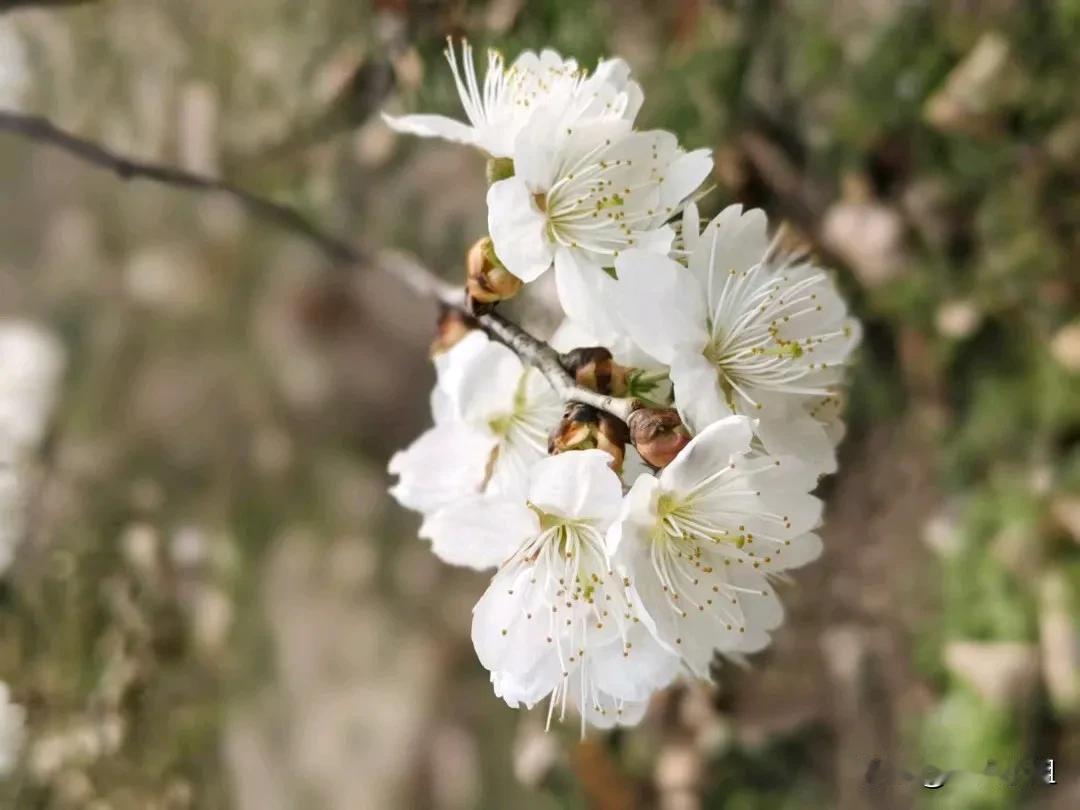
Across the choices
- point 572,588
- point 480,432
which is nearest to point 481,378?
point 480,432

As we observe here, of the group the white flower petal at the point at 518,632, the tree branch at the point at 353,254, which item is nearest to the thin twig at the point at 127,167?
the tree branch at the point at 353,254

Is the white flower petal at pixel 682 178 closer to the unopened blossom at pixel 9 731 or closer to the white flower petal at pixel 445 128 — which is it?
the white flower petal at pixel 445 128

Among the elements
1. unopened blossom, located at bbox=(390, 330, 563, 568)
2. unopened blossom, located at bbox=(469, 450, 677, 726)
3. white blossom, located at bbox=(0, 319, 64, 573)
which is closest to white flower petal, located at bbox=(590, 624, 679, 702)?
unopened blossom, located at bbox=(469, 450, 677, 726)

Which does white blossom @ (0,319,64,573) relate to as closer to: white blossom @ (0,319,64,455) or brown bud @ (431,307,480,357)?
white blossom @ (0,319,64,455)

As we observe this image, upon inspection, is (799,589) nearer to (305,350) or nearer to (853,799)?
(853,799)

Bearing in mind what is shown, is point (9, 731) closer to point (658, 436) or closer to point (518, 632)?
point (518, 632)

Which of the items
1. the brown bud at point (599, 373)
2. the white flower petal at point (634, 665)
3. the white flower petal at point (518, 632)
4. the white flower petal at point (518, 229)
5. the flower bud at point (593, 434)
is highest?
the white flower petal at point (518, 229)
